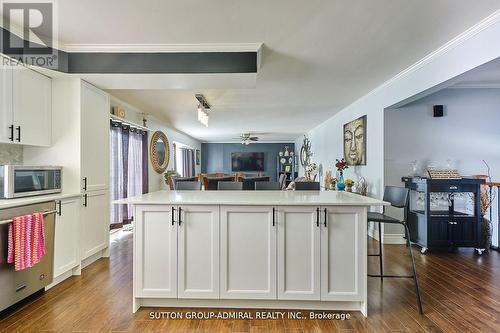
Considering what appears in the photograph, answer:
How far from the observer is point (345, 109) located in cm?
557

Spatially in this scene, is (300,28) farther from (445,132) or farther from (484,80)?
(484,80)

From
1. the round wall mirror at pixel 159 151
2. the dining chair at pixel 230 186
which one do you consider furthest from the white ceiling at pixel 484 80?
the round wall mirror at pixel 159 151

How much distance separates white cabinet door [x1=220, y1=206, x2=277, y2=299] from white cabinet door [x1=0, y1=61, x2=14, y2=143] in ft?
6.74

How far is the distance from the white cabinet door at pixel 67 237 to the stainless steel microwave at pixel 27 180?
0.74 feet

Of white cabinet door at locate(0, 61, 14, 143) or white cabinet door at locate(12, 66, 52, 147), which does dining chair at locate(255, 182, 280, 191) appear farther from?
white cabinet door at locate(0, 61, 14, 143)

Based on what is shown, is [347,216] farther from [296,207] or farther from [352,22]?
[352,22]

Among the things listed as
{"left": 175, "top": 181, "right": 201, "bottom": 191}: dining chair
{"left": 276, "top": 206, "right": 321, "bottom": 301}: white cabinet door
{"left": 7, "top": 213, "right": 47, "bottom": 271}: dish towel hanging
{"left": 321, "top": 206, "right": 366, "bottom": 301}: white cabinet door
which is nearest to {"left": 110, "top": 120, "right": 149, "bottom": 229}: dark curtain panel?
{"left": 175, "top": 181, "right": 201, "bottom": 191}: dining chair

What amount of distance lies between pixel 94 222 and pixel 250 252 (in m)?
2.21

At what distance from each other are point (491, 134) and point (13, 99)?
599 centimetres

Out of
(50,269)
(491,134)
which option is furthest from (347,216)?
(491,134)

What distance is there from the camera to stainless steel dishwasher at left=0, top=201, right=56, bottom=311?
82.0 inches

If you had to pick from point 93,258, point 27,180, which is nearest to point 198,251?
point 27,180

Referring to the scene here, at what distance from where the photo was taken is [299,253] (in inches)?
87.4

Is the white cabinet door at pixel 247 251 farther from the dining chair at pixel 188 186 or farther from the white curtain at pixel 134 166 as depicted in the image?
the white curtain at pixel 134 166
